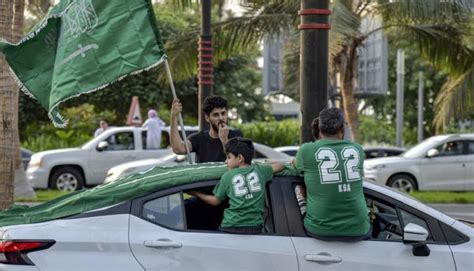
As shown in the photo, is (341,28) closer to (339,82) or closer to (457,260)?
(339,82)

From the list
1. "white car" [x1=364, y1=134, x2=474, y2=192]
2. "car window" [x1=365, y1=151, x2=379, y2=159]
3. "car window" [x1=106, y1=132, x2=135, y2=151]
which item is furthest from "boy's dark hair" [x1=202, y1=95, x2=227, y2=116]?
"car window" [x1=365, y1=151, x2=379, y2=159]

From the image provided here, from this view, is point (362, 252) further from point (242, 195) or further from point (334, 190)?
point (242, 195)

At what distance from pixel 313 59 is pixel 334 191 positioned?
274 cm

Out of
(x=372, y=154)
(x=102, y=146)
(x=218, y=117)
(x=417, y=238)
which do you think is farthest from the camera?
(x=372, y=154)

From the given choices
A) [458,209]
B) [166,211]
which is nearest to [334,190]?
[166,211]

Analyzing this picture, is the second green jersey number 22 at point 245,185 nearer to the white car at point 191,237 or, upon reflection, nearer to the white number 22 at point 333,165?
the white car at point 191,237

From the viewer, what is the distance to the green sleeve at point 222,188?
557cm

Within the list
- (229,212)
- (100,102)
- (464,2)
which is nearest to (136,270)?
(229,212)

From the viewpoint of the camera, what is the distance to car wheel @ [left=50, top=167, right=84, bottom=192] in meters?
20.7

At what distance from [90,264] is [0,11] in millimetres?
4797

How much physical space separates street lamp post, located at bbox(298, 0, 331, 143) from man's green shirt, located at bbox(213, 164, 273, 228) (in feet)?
8.36

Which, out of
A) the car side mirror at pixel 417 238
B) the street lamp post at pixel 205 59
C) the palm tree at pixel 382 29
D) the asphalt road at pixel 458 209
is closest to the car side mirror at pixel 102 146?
the palm tree at pixel 382 29

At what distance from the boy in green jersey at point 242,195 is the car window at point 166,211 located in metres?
0.18

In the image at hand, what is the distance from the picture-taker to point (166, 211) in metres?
5.56
